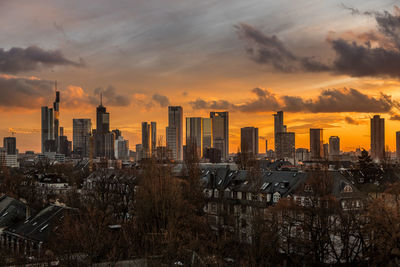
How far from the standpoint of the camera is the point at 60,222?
169ft

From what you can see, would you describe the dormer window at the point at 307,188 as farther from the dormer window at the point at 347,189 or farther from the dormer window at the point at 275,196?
the dormer window at the point at 275,196

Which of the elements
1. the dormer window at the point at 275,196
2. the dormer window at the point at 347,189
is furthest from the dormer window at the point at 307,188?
the dormer window at the point at 275,196

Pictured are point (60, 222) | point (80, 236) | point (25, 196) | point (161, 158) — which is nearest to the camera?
point (80, 236)

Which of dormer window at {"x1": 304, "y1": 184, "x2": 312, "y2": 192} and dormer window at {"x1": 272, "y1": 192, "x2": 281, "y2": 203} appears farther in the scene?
dormer window at {"x1": 272, "y1": 192, "x2": 281, "y2": 203}

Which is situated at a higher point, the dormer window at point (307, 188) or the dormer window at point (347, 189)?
the dormer window at point (307, 188)

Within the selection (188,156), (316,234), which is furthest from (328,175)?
(188,156)

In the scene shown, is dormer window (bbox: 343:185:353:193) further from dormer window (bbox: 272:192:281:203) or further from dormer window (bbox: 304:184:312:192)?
dormer window (bbox: 272:192:281:203)

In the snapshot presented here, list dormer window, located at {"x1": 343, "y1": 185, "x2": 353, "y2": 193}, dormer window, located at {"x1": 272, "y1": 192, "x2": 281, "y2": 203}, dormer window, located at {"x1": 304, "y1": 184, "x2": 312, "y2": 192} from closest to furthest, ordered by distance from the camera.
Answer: dormer window, located at {"x1": 304, "y1": 184, "x2": 312, "y2": 192}
dormer window, located at {"x1": 343, "y1": 185, "x2": 353, "y2": 193}
dormer window, located at {"x1": 272, "y1": 192, "x2": 281, "y2": 203}

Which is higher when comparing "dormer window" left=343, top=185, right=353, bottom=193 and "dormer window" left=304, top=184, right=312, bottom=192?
"dormer window" left=304, top=184, right=312, bottom=192

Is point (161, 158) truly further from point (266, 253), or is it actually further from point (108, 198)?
point (108, 198)

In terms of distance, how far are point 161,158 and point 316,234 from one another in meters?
20.6

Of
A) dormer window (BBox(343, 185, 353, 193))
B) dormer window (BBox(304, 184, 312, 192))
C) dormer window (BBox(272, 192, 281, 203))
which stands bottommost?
dormer window (BBox(272, 192, 281, 203))

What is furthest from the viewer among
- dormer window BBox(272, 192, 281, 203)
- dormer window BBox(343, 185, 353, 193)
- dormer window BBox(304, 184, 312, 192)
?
dormer window BBox(272, 192, 281, 203)

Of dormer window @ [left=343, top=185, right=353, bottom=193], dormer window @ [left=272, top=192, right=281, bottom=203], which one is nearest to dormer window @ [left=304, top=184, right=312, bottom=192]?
dormer window @ [left=343, top=185, right=353, bottom=193]
